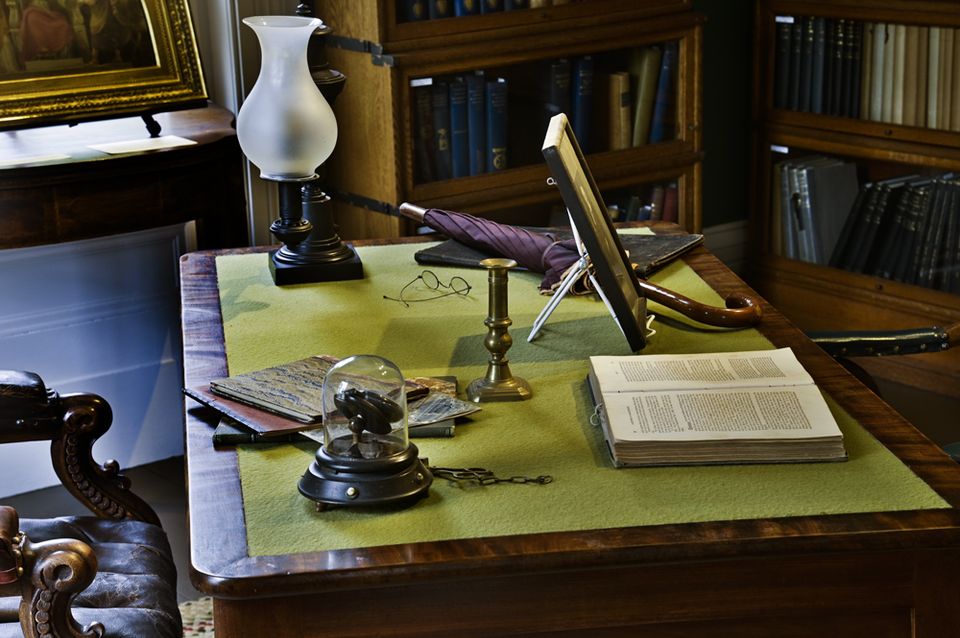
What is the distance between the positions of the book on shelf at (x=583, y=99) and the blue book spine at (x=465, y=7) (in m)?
0.41

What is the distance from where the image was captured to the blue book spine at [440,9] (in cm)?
311

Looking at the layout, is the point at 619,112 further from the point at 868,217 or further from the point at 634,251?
the point at 634,251

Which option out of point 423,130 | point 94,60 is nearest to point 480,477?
point 94,60

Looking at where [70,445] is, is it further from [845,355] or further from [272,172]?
[845,355]

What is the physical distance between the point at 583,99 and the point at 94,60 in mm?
1405

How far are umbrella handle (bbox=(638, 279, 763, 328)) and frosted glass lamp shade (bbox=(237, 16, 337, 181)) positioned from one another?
66 cm

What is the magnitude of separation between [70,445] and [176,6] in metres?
1.29

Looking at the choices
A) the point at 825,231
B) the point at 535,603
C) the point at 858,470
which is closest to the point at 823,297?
the point at 825,231

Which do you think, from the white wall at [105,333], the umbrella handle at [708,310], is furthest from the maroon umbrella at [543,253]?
the white wall at [105,333]

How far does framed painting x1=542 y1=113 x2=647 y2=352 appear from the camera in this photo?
64.1 inches

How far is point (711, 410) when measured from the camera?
5.14 feet

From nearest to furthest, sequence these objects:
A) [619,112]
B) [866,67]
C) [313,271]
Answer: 1. [313,271]
2. [619,112]
3. [866,67]

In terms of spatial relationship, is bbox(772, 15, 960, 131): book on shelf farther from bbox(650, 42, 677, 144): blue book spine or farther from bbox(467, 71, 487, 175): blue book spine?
bbox(467, 71, 487, 175): blue book spine

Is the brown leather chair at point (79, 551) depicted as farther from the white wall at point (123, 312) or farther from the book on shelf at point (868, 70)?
the book on shelf at point (868, 70)
